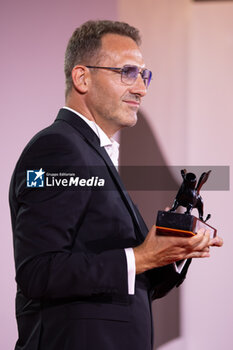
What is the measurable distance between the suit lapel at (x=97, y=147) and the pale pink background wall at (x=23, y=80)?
2.47 ft

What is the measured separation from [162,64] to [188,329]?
1.26 metres

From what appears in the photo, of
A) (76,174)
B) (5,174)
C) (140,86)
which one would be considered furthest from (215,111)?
(76,174)

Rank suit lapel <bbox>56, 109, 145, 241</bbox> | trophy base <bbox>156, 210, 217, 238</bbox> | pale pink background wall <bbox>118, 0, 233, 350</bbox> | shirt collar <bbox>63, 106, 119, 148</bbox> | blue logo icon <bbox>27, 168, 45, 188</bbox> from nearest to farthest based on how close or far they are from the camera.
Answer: trophy base <bbox>156, 210, 217, 238</bbox> < blue logo icon <bbox>27, 168, 45, 188</bbox> < suit lapel <bbox>56, 109, 145, 241</bbox> < shirt collar <bbox>63, 106, 119, 148</bbox> < pale pink background wall <bbox>118, 0, 233, 350</bbox>

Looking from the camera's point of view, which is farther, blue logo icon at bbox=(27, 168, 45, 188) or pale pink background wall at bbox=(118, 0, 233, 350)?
pale pink background wall at bbox=(118, 0, 233, 350)

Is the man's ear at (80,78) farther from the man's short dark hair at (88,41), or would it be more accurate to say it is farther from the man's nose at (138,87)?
the man's nose at (138,87)

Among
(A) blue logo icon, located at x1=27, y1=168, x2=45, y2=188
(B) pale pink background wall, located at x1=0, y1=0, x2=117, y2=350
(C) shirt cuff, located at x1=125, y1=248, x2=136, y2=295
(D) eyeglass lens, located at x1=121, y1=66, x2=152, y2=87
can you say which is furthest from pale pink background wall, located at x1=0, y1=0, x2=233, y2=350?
(C) shirt cuff, located at x1=125, y1=248, x2=136, y2=295

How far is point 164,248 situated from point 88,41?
81cm

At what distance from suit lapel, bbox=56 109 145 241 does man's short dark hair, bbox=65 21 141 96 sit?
0.22 m

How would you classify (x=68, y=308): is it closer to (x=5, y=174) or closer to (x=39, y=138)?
(x=39, y=138)

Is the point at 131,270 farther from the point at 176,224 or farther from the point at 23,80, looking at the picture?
the point at 23,80

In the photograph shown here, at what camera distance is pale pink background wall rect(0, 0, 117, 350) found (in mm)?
2135

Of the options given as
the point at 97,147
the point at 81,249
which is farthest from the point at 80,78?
the point at 81,249

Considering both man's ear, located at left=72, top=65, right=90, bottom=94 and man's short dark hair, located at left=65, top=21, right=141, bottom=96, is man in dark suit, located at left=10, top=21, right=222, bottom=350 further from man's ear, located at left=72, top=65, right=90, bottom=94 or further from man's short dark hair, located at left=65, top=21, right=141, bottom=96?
man's short dark hair, located at left=65, top=21, right=141, bottom=96

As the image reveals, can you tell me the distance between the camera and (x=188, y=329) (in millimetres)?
2260
